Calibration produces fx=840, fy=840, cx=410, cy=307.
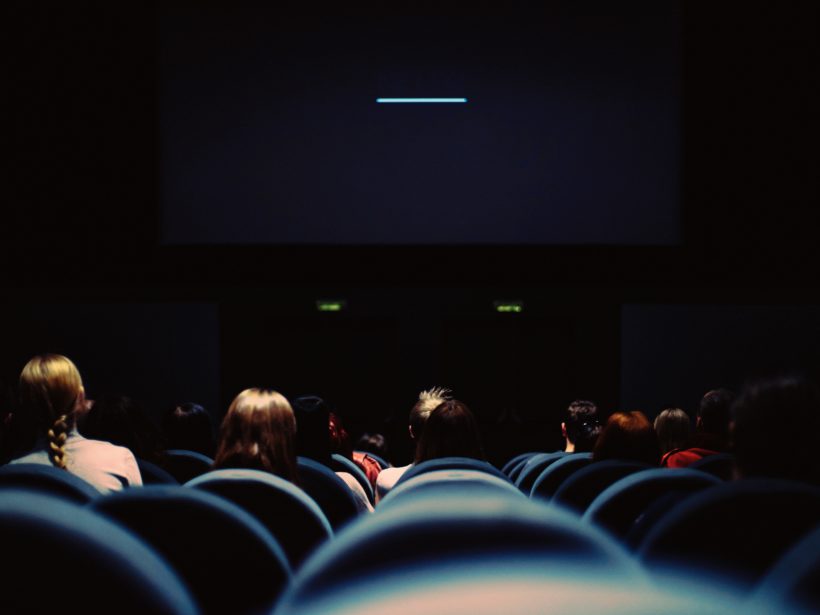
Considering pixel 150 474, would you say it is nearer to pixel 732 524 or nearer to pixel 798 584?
pixel 732 524

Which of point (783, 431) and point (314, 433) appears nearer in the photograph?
point (783, 431)

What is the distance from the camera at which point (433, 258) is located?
9.41 m

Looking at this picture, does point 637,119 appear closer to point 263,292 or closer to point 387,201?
point 387,201

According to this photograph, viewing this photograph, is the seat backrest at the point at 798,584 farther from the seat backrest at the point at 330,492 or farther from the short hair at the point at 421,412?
the short hair at the point at 421,412

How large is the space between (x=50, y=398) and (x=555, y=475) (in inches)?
68.5

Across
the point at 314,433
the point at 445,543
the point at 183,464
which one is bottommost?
Result: the point at 183,464

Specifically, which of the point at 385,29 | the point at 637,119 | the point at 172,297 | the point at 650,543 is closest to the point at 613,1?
the point at 637,119

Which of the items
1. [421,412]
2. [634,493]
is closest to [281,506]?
[634,493]

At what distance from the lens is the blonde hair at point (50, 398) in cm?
261

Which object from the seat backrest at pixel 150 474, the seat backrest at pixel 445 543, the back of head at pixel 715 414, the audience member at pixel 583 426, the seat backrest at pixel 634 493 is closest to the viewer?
the seat backrest at pixel 445 543

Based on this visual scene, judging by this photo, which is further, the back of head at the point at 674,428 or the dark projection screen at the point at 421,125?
the dark projection screen at the point at 421,125

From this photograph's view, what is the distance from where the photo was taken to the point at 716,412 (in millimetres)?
3990

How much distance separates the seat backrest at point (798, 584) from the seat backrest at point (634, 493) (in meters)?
0.94

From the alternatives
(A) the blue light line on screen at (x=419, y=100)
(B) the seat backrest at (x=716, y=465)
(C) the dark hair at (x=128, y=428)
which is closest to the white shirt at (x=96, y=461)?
(C) the dark hair at (x=128, y=428)
